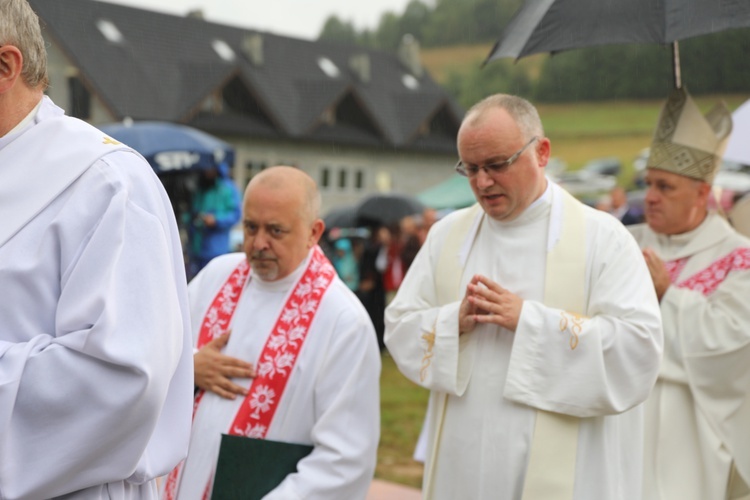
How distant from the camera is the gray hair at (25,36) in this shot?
2.01m

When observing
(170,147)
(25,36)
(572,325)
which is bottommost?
(572,325)

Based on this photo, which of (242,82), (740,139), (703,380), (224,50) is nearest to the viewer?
(703,380)

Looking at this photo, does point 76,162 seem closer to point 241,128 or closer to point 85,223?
point 85,223

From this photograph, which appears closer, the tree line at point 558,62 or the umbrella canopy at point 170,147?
the umbrella canopy at point 170,147

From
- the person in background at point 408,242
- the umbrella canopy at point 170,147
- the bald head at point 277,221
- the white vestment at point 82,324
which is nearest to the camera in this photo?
the white vestment at point 82,324

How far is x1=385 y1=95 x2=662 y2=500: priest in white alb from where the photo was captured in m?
3.25

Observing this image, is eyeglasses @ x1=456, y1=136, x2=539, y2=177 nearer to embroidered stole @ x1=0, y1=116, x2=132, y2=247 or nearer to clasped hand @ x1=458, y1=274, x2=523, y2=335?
clasped hand @ x1=458, y1=274, x2=523, y2=335

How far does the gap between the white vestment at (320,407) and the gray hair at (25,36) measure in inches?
66.2

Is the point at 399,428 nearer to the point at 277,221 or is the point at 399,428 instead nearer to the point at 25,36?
the point at 277,221

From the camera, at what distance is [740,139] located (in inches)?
231

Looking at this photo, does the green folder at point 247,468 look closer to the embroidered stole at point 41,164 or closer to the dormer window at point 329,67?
the embroidered stole at point 41,164

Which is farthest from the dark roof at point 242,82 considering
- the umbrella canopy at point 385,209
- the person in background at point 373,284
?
the person in background at point 373,284

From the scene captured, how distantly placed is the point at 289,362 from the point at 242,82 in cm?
3342

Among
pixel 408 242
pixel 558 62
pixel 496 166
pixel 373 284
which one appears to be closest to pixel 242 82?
pixel 408 242
